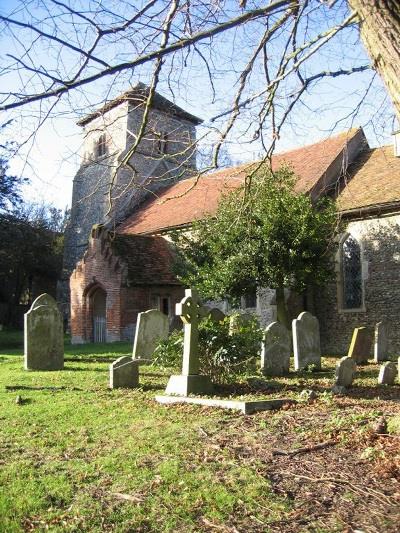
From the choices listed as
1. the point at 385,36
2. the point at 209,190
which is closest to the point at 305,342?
the point at 385,36

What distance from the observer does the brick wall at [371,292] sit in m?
16.1

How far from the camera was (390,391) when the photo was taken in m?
8.70

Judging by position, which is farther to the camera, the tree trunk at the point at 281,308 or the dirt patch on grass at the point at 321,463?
the tree trunk at the point at 281,308

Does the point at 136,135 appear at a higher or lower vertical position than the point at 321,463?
higher

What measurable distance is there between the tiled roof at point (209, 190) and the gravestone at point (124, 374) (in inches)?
334

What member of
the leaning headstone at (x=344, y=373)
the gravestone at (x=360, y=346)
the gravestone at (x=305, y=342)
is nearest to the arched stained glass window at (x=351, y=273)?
the gravestone at (x=360, y=346)

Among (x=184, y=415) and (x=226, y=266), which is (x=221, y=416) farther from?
(x=226, y=266)

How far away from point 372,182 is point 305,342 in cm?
793

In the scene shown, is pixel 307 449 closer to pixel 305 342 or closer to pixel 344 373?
pixel 344 373

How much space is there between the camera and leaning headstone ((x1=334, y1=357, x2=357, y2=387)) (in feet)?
29.3

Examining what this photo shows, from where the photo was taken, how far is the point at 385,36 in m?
3.50

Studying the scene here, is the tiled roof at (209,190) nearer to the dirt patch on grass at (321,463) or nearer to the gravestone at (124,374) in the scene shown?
the gravestone at (124,374)

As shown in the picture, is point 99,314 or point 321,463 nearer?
point 321,463

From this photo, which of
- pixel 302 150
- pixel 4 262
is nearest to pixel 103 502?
pixel 302 150
